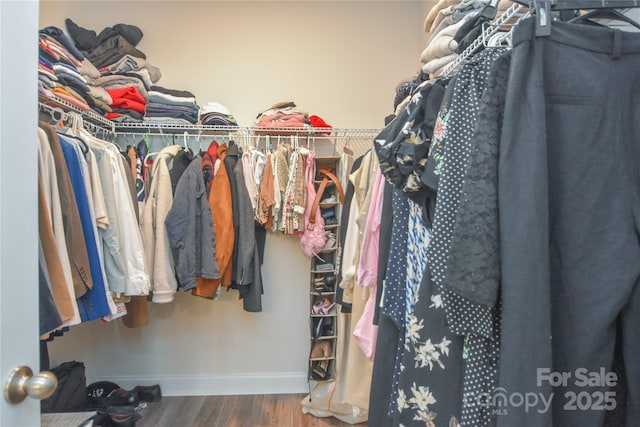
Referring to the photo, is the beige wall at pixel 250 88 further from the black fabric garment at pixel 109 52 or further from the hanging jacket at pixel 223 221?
the hanging jacket at pixel 223 221

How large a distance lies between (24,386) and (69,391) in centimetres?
179

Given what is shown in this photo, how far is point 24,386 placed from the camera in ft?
1.73

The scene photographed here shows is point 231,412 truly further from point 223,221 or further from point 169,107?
point 169,107

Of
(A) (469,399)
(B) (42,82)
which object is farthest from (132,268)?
(A) (469,399)

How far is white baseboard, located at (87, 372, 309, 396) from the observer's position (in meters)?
2.25

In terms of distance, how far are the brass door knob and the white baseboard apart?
76.9 inches

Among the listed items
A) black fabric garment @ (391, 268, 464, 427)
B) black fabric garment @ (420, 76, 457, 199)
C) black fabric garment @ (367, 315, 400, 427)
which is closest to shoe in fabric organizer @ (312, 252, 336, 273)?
black fabric garment @ (367, 315, 400, 427)

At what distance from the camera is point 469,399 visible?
1.98 feet

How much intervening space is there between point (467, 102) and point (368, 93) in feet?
6.04

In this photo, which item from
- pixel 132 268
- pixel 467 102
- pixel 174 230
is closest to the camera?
pixel 467 102

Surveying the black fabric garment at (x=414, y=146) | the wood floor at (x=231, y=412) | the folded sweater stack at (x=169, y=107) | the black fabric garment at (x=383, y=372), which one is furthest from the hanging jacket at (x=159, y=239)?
the black fabric garment at (x=414, y=146)

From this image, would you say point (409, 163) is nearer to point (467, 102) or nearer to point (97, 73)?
point (467, 102)

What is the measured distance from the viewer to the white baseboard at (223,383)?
2.25 m

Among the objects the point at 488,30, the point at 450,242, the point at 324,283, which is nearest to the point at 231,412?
the point at 324,283
